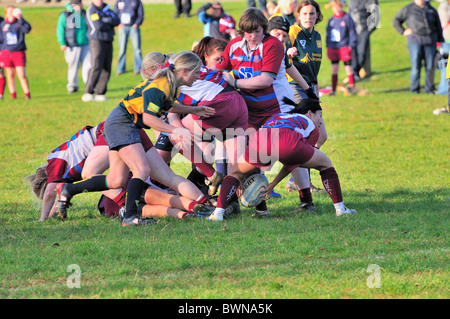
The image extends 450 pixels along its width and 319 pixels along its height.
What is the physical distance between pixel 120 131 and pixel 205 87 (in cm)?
113

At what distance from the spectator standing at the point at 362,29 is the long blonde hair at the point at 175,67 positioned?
13463 mm

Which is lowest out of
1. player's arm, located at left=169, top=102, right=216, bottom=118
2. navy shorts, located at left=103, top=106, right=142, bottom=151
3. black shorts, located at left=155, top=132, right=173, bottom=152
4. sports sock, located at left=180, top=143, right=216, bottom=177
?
sports sock, located at left=180, top=143, right=216, bottom=177

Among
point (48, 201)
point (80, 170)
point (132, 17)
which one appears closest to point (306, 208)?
point (80, 170)

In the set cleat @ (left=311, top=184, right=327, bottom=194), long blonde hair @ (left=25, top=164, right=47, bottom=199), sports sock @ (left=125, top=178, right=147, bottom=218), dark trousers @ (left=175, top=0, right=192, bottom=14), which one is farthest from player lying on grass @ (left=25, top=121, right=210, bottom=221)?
dark trousers @ (left=175, top=0, right=192, bottom=14)

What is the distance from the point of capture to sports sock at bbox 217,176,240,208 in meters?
7.13

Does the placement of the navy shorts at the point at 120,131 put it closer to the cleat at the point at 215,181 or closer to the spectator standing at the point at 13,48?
the cleat at the point at 215,181

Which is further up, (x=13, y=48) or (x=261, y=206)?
(x=13, y=48)

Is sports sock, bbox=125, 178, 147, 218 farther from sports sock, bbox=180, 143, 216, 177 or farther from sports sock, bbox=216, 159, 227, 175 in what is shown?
sports sock, bbox=216, 159, 227, 175

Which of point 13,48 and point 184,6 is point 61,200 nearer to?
point 13,48

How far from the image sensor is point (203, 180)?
839cm

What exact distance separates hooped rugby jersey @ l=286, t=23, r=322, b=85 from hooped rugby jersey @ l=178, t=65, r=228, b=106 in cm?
142

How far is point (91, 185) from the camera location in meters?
7.21

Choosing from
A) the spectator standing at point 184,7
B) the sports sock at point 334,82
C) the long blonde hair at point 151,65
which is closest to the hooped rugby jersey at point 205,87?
the long blonde hair at point 151,65

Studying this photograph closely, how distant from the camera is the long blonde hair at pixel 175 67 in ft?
22.2
